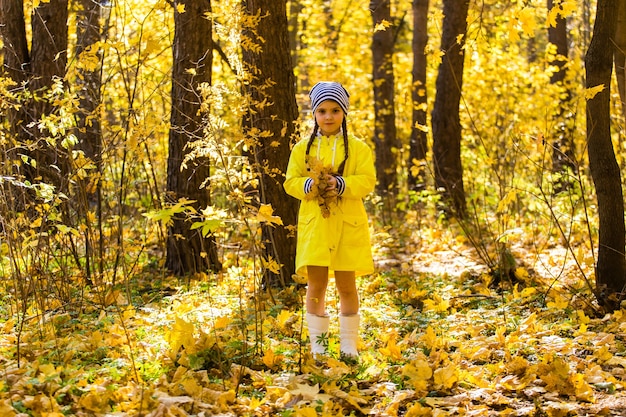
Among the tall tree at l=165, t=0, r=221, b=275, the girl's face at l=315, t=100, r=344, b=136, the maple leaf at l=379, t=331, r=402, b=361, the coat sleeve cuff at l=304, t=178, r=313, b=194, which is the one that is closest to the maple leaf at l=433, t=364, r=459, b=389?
the maple leaf at l=379, t=331, r=402, b=361

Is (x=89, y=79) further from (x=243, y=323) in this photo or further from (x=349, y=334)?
(x=349, y=334)

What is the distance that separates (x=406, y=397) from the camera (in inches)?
149

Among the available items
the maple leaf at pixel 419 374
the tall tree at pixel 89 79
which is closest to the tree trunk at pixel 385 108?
the tall tree at pixel 89 79

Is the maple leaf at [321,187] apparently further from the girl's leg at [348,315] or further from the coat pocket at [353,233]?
the girl's leg at [348,315]

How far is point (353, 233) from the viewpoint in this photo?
4.36m

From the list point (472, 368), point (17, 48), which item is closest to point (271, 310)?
point (472, 368)

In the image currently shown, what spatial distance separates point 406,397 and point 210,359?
3.66 feet

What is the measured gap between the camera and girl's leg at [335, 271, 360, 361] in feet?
14.6

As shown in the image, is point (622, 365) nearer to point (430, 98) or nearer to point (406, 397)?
point (406, 397)

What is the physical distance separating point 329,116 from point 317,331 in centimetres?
125

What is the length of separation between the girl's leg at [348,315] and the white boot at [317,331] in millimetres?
101

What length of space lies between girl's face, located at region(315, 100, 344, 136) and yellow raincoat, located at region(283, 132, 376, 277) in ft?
0.30

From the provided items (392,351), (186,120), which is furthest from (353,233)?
(186,120)

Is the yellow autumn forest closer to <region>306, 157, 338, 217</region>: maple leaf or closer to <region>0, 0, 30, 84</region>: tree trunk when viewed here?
<region>0, 0, 30, 84</region>: tree trunk
